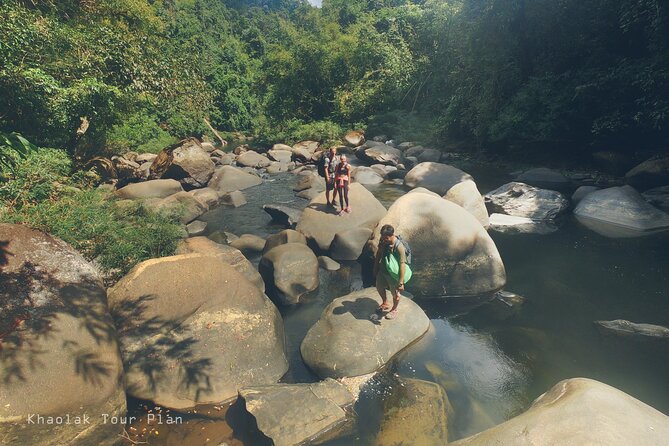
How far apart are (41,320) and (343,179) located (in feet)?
25.3

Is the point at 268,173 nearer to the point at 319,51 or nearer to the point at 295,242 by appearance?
the point at 295,242

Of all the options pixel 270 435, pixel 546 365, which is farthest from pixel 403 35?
pixel 270 435

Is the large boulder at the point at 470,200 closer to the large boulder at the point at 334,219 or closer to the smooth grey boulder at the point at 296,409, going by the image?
the large boulder at the point at 334,219

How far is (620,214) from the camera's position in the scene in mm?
12430

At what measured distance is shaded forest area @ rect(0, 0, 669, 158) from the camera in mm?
11930

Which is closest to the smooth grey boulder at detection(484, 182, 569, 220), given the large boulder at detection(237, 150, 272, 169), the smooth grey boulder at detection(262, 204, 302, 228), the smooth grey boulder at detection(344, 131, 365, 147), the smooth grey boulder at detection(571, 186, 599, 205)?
the smooth grey boulder at detection(571, 186, 599, 205)

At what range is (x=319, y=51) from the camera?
34281 millimetres

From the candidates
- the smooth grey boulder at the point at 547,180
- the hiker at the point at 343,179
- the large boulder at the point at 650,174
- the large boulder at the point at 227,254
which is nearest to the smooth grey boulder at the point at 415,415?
the large boulder at the point at 227,254

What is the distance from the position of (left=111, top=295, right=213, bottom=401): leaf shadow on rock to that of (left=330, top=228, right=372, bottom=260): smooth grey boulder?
194 inches

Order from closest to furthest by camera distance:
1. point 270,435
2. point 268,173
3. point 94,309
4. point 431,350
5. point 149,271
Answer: point 270,435 < point 94,309 < point 149,271 < point 431,350 < point 268,173

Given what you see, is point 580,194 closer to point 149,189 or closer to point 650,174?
point 650,174

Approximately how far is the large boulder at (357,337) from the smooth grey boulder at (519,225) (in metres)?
6.77

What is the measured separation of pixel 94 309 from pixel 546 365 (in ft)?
23.0

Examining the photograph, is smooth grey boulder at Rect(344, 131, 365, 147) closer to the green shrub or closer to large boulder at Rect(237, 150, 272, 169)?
large boulder at Rect(237, 150, 272, 169)
